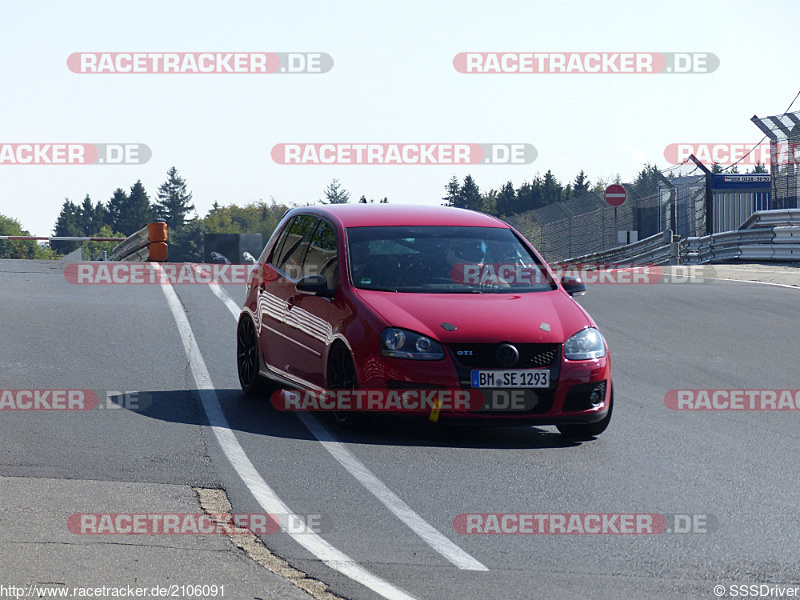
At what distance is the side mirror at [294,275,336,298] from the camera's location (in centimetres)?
896

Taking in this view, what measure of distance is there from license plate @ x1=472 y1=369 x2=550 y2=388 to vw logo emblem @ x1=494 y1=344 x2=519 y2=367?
0.17ft

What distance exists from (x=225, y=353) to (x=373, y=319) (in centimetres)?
438

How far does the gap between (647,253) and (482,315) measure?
24.7 metres

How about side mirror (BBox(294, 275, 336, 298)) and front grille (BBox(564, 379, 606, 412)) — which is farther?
side mirror (BBox(294, 275, 336, 298))

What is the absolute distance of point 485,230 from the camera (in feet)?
32.2

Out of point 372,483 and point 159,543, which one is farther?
point 372,483

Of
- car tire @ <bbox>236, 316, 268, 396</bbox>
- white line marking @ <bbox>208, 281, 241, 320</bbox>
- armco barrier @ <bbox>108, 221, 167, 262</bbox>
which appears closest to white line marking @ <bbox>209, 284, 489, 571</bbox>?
car tire @ <bbox>236, 316, 268, 396</bbox>

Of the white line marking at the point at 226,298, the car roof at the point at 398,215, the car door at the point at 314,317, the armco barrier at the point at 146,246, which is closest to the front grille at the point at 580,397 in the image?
the car door at the point at 314,317

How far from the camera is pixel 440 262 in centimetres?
923

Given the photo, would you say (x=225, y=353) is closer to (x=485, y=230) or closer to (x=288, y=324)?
(x=288, y=324)

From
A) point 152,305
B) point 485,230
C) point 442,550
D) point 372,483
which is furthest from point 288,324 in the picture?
point 152,305

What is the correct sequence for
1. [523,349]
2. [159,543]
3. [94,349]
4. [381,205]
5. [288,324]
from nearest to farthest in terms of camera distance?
[159,543]
[523,349]
[288,324]
[381,205]
[94,349]

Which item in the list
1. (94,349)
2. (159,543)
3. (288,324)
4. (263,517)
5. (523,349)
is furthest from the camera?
(94,349)

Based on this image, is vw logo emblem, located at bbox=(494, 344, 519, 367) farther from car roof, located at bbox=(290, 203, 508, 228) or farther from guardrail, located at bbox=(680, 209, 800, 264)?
guardrail, located at bbox=(680, 209, 800, 264)
